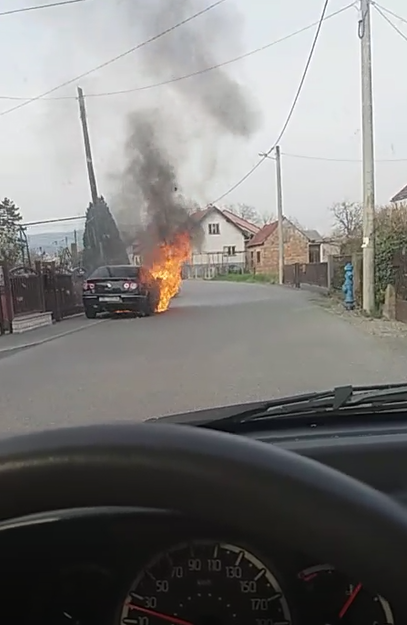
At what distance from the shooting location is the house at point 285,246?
158ft

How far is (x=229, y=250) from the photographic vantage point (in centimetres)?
5409

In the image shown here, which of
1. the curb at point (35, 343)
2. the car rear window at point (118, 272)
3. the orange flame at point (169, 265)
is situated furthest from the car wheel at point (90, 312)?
the curb at point (35, 343)

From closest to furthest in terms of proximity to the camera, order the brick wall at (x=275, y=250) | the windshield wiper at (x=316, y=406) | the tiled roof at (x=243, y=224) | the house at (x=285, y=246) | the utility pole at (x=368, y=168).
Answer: the windshield wiper at (x=316, y=406) < the utility pole at (x=368, y=168) < the brick wall at (x=275, y=250) < the house at (x=285, y=246) < the tiled roof at (x=243, y=224)

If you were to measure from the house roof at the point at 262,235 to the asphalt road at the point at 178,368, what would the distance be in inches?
1470

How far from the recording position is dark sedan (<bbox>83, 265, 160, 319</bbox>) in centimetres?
1667

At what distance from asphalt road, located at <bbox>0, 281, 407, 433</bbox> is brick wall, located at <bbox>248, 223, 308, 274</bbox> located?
1375 inches

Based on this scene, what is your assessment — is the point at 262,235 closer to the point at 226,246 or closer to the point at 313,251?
the point at 226,246

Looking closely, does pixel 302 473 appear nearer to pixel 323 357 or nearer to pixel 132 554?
pixel 132 554

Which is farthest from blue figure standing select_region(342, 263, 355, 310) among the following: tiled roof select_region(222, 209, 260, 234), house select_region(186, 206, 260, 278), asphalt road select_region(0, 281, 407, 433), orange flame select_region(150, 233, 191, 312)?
tiled roof select_region(222, 209, 260, 234)

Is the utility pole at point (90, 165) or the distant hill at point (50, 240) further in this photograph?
the distant hill at point (50, 240)

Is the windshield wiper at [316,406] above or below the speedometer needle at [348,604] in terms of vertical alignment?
above

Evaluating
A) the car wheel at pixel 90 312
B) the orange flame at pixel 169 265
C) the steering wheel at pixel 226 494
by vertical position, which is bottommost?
the car wheel at pixel 90 312

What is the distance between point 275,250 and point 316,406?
46083 millimetres

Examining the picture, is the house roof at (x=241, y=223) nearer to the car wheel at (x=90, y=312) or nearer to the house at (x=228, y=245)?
the house at (x=228, y=245)
